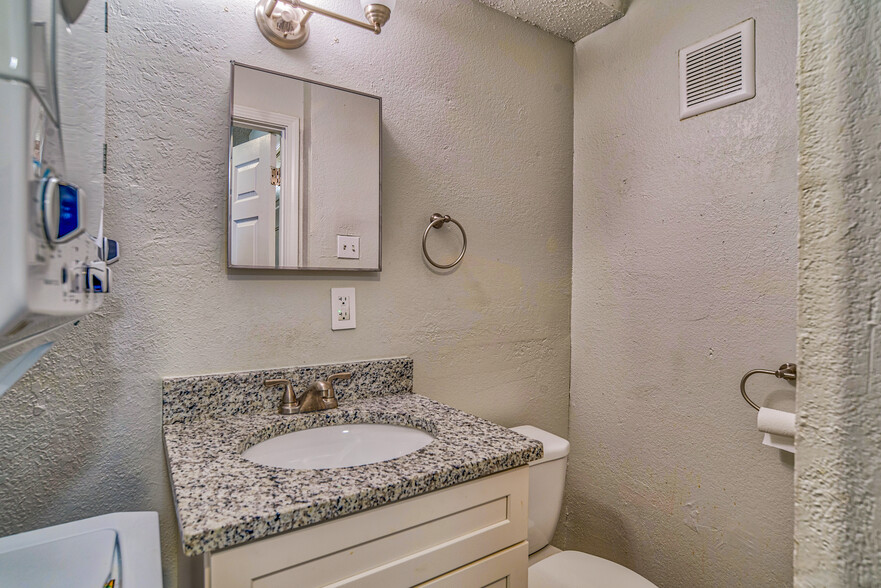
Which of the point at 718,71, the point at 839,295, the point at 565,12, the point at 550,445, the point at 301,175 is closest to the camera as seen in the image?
the point at 839,295

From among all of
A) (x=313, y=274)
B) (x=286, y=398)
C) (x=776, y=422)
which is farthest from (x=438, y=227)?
(x=776, y=422)

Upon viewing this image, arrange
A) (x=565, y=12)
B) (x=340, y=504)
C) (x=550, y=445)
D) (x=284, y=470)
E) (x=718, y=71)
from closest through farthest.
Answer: (x=340, y=504) → (x=284, y=470) → (x=718, y=71) → (x=550, y=445) → (x=565, y=12)

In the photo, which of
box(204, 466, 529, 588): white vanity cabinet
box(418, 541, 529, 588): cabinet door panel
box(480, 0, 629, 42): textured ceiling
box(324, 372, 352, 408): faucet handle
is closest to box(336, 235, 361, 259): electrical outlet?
box(324, 372, 352, 408): faucet handle

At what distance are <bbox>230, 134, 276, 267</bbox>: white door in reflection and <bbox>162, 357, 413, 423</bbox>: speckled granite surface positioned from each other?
29 cm

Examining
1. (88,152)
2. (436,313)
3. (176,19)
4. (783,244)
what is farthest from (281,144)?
(783,244)

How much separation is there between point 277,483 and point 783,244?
137 cm

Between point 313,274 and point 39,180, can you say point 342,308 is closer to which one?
point 313,274

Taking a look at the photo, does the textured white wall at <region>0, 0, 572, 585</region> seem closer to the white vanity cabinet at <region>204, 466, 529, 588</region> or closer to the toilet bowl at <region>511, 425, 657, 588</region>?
the toilet bowl at <region>511, 425, 657, 588</region>

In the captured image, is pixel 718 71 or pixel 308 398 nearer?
pixel 308 398

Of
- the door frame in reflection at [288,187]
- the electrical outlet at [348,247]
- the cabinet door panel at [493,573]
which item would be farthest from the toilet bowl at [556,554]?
the door frame in reflection at [288,187]

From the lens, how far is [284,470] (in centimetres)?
81

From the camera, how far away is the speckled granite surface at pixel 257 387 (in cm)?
106

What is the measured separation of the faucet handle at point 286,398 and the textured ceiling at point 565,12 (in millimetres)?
1418

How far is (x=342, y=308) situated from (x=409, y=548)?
27.2 inches
